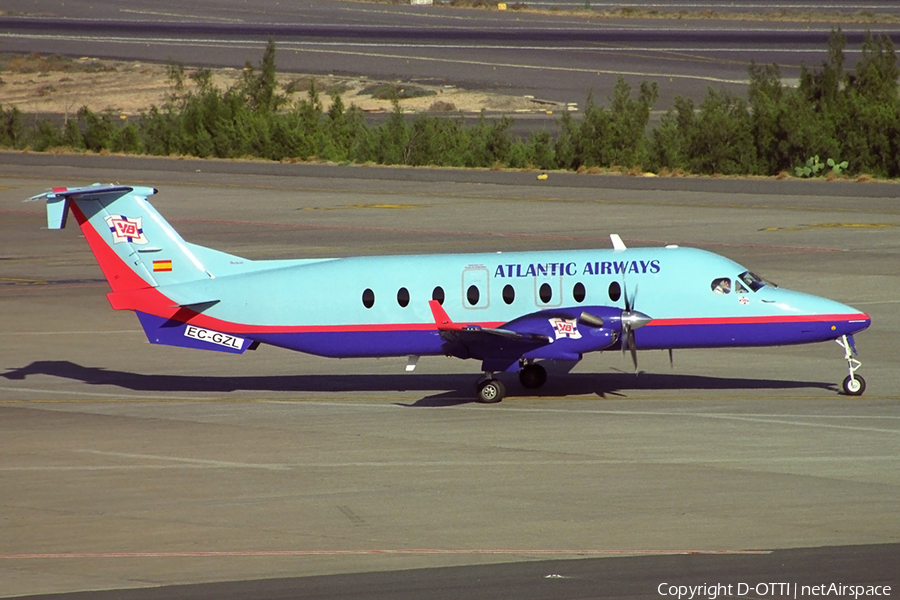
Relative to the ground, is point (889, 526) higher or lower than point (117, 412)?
higher

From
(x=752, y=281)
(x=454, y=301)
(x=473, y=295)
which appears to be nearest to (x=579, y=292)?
(x=473, y=295)

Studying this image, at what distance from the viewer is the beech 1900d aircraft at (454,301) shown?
23656 mm

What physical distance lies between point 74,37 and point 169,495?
106 m

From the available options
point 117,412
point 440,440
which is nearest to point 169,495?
point 440,440

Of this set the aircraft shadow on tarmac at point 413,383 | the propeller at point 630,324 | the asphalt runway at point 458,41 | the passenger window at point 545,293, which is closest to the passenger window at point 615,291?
the propeller at point 630,324

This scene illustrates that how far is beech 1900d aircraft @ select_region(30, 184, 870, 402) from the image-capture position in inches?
931

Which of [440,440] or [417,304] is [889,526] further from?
[417,304]

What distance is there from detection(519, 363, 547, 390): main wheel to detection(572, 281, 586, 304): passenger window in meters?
2.29

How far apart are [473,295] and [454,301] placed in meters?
0.37

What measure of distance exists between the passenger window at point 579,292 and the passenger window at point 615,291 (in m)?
0.49

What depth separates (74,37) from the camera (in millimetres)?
116750

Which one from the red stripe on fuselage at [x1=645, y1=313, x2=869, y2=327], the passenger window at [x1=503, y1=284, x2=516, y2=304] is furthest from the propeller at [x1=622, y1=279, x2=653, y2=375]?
the passenger window at [x1=503, y1=284, x2=516, y2=304]

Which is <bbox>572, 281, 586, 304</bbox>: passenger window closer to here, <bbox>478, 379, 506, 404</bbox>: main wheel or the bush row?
<bbox>478, 379, 506, 404</bbox>: main wheel

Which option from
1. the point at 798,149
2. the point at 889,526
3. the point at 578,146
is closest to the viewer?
the point at 889,526
